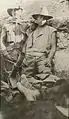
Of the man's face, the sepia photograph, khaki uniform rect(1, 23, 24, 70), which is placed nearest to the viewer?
the sepia photograph

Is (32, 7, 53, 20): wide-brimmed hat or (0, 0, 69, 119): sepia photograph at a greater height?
(32, 7, 53, 20): wide-brimmed hat

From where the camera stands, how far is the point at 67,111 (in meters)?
1.98

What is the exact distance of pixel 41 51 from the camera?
215 cm

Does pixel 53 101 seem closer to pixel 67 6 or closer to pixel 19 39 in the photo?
pixel 19 39

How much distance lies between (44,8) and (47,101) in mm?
702

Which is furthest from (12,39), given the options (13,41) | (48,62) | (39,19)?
(48,62)

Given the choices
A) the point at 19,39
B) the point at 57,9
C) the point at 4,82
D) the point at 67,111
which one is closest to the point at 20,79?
the point at 4,82

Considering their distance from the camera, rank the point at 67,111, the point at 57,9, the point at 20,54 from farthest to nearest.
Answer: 1. the point at 20,54
2. the point at 57,9
3. the point at 67,111

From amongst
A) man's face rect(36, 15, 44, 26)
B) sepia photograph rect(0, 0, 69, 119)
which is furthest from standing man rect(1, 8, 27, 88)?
man's face rect(36, 15, 44, 26)

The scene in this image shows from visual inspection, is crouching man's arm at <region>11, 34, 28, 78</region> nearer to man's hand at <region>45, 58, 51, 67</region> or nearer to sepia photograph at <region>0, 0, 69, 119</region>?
sepia photograph at <region>0, 0, 69, 119</region>

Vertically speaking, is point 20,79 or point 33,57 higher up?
point 33,57

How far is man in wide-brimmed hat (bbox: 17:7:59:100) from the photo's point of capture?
82.8 inches

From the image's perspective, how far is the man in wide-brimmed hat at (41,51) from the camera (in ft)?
6.90

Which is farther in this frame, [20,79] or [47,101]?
[20,79]
